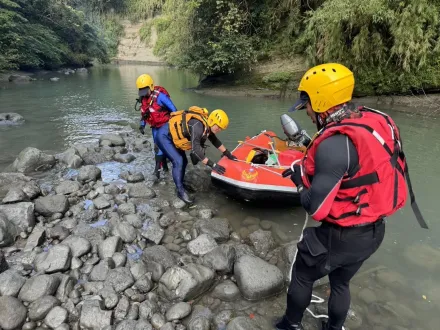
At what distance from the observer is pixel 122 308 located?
3041mm

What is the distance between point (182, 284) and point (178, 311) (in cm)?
28

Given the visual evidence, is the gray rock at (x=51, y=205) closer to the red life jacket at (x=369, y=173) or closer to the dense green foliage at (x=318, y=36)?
the red life jacket at (x=369, y=173)

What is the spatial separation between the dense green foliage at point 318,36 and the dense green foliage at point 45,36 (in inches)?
402

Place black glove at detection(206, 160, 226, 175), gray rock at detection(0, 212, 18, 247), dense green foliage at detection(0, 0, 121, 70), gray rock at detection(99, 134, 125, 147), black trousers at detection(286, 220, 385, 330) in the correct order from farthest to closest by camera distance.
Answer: dense green foliage at detection(0, 0, 121, 70) → gray rock at detection(99, 134, 125, 147) → black glove at detection(206, 160, 226, 175) → gray rock at detection(0, 212, 18, 247) → black trousers at detection(286, 220, 385, 330)

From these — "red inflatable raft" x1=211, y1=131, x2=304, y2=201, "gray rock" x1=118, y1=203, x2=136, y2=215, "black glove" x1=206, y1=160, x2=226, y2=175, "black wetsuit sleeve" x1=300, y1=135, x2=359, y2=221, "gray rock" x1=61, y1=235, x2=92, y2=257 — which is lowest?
"gray rock" x1=118, y1=203, x2=136, y2=215

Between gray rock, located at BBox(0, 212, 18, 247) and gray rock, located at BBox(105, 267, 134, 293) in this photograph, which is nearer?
gray rock, located at BBox(105, 267, 134, 293)

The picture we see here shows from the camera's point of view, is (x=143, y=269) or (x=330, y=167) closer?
(x=330, y=167)

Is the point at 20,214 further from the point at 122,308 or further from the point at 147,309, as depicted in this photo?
the point at 147,309

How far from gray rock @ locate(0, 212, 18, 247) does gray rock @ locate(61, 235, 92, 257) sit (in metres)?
0.71

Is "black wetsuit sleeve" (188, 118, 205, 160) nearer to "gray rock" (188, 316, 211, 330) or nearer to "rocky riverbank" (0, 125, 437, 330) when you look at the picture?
"rocky riverbank" (0, 125, 437, 330)

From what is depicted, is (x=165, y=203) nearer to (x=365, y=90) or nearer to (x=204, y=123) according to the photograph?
(x=204, y=123)

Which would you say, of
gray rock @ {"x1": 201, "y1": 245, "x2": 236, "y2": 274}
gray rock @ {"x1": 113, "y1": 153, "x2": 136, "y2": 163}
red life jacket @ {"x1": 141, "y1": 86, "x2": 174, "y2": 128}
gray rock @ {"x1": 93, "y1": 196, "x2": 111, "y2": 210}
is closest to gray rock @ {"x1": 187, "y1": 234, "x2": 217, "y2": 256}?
gray rock @ {"x1": 201, "y1": 245, "x2": 236, "y2": 274}

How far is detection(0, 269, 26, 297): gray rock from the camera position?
10.3ft

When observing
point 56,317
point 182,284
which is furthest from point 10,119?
point 182,284
